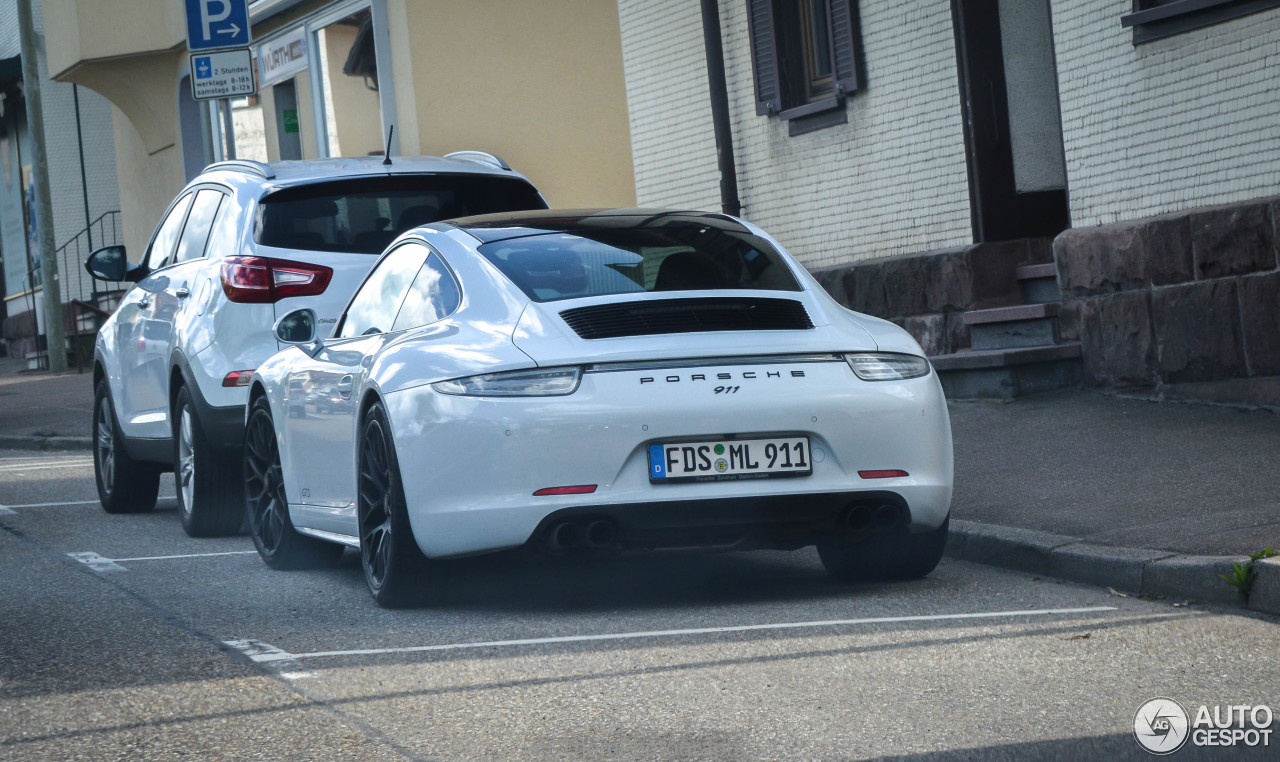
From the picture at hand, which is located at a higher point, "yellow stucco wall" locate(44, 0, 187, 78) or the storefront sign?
"yellow stucco wall" locate(44, 0, 187, 78)

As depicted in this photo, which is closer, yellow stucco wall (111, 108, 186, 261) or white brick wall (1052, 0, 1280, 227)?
white brick wall (1052, 0, 1280, 227)

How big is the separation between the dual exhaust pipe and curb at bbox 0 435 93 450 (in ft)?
35.2

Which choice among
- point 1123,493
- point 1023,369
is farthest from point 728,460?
point 1023,369

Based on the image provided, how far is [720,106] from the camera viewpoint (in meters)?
14.3

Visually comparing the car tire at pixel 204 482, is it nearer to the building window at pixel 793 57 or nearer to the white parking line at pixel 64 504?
the white parking line at pixel 64 504

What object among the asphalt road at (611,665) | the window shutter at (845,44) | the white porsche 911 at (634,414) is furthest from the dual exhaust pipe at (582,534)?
the window shutter at (845,44)

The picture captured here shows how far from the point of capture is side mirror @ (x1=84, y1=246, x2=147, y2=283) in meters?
10.1

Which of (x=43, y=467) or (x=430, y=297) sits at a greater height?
(x=430, y=297)

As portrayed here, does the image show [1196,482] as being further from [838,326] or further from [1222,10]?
[1222,10]

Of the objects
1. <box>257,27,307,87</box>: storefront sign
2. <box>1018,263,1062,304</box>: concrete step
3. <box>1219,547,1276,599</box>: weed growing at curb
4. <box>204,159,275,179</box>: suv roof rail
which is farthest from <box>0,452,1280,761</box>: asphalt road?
<box>257,27,307,87</box>: storefront sign

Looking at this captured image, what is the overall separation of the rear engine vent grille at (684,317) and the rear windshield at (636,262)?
171 mm

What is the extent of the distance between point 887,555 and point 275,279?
339 centimetres

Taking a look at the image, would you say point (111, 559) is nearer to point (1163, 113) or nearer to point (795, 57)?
point (1163, 113)

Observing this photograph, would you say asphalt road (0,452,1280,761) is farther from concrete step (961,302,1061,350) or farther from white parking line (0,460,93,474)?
white parking line (0,460,93,474)
